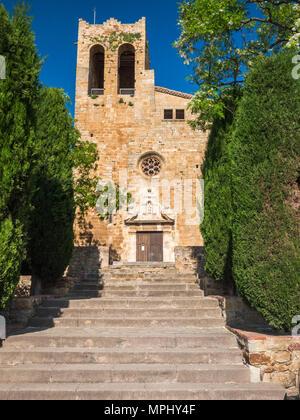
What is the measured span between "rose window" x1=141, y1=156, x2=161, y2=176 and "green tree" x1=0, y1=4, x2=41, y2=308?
443 inches

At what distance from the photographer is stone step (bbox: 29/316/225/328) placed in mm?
5977

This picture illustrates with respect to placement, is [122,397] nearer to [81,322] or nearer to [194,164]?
[81,322]

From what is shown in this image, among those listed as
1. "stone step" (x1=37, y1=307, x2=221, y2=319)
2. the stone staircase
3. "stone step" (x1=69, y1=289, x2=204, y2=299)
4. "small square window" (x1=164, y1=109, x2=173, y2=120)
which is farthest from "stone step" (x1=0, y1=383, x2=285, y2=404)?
"small square window" (x1=164, y1=109, x2=173, y2=120)

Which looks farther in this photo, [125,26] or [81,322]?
[125,26]

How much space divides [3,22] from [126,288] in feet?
20.5

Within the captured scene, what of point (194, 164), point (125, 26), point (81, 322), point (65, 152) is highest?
point (125, 26)

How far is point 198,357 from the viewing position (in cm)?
473

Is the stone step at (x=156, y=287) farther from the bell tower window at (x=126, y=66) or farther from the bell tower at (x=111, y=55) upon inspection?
the bell tower window at (x=126, y=66)

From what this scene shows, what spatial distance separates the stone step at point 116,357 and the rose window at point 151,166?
12.3m

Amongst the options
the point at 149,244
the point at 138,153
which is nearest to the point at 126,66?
the point at 138,153

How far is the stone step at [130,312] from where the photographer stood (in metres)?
6.38

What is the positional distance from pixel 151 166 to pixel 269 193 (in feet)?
39.3

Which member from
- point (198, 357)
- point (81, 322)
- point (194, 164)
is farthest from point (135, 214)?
point (198, 357)

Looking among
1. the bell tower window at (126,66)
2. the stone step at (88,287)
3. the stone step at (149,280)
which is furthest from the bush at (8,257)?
the bell tower window at (126,66)
